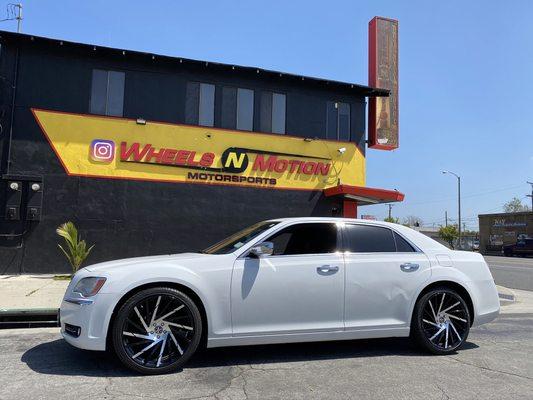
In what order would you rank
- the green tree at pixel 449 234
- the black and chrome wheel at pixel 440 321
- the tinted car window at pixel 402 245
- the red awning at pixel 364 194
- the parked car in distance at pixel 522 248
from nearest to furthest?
1. the black and chrome wheel at pixel 440 321
2. the tinted car window at pixel 402 245
3. the red awning at pixel 364 194
4. the parked car in distance at pixel 522 248
5. the green tree at pixel 449 234

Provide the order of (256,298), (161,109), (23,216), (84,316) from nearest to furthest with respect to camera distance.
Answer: (84,316), (256,298), (23,216), (161,109)

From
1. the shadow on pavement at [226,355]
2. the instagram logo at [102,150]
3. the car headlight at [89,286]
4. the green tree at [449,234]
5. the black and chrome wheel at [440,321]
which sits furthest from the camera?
the green tree at [449,234]

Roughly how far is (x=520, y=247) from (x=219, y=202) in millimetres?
35660

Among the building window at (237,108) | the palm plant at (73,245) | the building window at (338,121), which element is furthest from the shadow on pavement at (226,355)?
the building window at (338,121)

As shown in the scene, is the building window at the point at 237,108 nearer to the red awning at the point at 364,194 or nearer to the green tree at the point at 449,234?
the red awning at the point at 364,194

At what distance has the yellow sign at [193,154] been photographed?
14305 millimetres

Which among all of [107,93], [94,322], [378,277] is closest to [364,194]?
[107,93]

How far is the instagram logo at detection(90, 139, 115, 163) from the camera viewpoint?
1444cm

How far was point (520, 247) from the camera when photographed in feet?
138

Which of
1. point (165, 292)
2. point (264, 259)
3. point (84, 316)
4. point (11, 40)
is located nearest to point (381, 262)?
point (264, 259)

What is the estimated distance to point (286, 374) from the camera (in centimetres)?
488

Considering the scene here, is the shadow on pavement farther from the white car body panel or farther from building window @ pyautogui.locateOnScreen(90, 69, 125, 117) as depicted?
building window @ pyautogui.locateOnScreen(90, 69, 125, 117)

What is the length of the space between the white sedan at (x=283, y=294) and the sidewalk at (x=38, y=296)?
11.8ft

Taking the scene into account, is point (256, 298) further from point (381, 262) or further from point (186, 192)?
point (186, 192)
